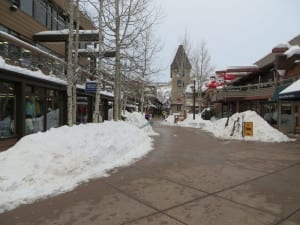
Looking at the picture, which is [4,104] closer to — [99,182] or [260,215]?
[99,182]

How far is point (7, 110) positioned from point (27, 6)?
800cm

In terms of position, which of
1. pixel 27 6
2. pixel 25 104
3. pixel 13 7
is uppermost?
pixel 27 6

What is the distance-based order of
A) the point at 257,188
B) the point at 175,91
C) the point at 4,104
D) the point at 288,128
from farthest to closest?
the point at 175,91
the point at 288,128
the point at 4,104
the point at 257,188

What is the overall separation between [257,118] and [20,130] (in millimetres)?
13609

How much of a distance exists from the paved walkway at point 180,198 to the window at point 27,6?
11.6m

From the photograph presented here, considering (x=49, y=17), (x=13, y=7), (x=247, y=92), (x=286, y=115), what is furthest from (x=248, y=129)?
(x=247, y=92)

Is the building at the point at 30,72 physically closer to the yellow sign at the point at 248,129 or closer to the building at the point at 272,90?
the yellow sign at the point at 248,129

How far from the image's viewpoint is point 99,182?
7121 millimetres

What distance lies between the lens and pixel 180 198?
5969 millimetres

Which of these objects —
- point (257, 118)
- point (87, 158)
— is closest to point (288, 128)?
point (257, 118)

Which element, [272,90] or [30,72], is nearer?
[30,72]

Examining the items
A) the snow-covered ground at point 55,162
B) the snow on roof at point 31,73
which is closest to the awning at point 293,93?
the snow-covered ground at point 55,162

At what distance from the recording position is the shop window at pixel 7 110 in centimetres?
1091

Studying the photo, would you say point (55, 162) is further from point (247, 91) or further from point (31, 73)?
point (247, 91)
